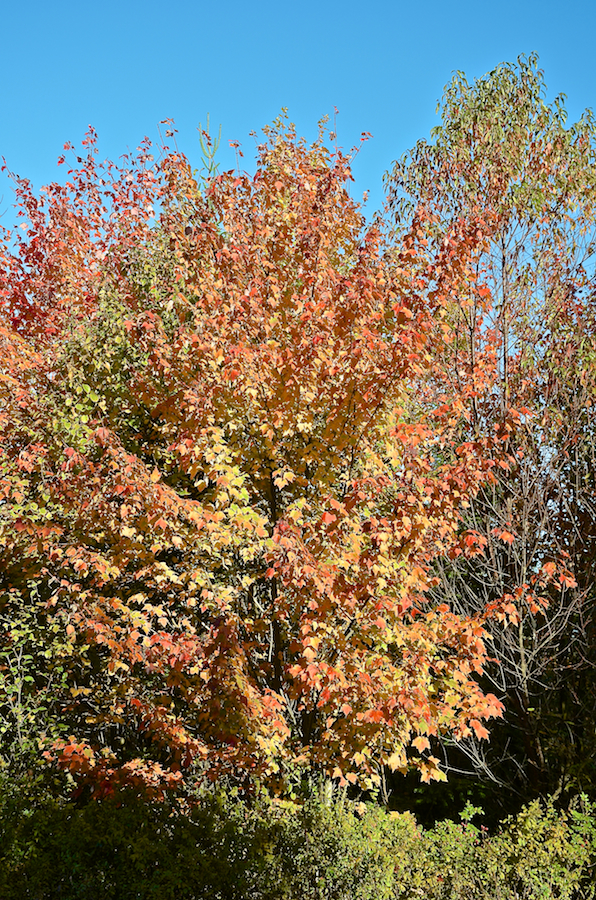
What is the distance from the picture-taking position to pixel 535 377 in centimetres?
827

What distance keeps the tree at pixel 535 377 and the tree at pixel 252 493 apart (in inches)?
42.9

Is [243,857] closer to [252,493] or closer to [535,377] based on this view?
[252,493]

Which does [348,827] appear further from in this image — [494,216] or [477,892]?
[494,216]

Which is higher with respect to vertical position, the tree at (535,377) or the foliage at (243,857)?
the tree at (535,377)

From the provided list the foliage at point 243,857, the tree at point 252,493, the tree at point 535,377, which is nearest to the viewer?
the foliage at point 243,857

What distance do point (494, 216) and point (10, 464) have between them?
5.54 metres

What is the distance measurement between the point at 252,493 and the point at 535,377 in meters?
3.85

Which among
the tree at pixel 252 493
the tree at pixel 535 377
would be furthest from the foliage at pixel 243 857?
the tree at pixel 535 377

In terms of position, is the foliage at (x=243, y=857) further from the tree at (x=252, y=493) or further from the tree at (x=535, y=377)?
the tree at (x=535, y=377)

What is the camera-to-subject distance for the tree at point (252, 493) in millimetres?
5211

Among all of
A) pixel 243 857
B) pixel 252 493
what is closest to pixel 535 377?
pixel 252 493

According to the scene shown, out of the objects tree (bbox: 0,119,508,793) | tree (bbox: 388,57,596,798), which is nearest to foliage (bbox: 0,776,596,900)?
tree (bbox: 0,119,508,793)

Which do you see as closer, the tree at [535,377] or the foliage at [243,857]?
the foliage at [243,857]

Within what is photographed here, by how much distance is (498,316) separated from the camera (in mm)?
8367
